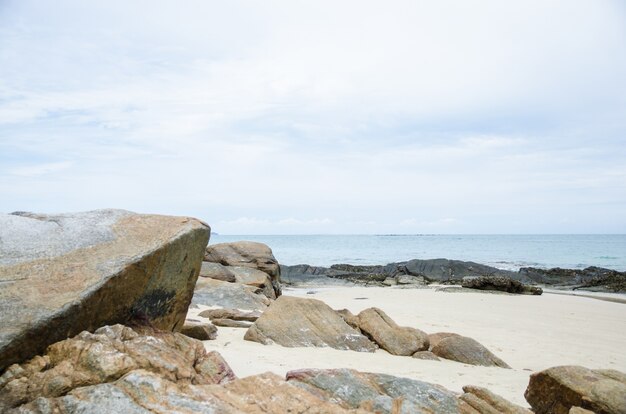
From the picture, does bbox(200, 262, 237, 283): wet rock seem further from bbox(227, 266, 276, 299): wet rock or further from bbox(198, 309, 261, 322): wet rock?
bbox(198, 309, 261, 322): wet rock

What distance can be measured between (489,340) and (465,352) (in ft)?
8.41

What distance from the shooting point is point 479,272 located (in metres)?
33.4

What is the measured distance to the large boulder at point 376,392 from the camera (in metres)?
→ 4.41

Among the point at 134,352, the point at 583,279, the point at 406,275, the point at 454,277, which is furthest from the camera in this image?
the point at 406,275

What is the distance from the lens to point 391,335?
9.05 meters

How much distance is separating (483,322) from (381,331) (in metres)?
5.45

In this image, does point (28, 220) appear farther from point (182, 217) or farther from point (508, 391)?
point (508, 391)

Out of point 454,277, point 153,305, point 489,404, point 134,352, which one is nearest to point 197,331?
point 153,305

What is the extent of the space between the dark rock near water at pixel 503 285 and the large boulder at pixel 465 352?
50.5 ft

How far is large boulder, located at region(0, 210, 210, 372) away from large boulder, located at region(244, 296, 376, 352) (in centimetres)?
265

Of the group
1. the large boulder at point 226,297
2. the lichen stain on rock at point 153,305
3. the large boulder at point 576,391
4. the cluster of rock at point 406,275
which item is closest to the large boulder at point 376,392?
the large boulder at point 576,391

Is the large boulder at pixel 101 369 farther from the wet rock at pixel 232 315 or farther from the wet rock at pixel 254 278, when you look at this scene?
the wet rock at pixel 254 278

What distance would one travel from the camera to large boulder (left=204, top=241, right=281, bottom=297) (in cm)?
1881

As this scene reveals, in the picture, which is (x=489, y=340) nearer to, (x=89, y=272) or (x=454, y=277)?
(x=89, y=272)
